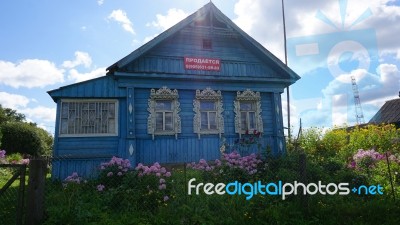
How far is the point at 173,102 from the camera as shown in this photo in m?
12.5

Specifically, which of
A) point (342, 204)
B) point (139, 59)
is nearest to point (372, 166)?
point (342, 204)

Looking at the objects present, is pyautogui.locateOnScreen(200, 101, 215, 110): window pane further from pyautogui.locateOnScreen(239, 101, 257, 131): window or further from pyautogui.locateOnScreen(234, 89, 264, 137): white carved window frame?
pyautogui.locateOnScreen(239, 101, 257, 131): window

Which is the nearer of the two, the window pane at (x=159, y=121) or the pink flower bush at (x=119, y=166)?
the pink flower bush at (x=119, y=166)

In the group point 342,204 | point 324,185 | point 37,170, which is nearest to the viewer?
point 37,170

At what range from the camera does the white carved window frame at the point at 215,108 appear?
1252 centimetres

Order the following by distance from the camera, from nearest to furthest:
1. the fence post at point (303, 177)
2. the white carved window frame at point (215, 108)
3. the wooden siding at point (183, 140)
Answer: the fence post at point (303, 177)
the wooden siding at point (183, 140)
the white carved window frame at point (215, 108)

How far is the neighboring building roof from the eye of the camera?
32.1 m

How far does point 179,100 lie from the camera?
41.0ft

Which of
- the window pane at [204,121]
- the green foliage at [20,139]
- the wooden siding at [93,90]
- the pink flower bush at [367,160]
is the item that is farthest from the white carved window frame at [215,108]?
the green foliage at [20,139]

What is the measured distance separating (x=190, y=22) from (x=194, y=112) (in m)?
3.68

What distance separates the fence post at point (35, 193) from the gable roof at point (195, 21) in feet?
21.1

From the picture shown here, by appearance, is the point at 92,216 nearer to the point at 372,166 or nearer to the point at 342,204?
the point at 342,204

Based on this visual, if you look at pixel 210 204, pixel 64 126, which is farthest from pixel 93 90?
pixel 210 204

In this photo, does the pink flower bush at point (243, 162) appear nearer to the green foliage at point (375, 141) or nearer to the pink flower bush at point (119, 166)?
the pink flower bush at point (119, 166)
